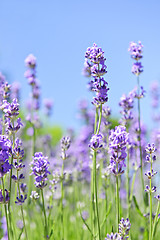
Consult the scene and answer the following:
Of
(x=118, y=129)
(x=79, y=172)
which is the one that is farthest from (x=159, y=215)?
(x=79, y=172)

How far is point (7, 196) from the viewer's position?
6.27ft

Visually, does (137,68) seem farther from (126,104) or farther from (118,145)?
(118,145)

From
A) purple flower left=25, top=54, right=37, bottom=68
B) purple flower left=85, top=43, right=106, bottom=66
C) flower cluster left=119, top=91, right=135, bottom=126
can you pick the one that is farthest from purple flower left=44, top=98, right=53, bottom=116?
purple flower left=85, top=43, right=106, bottom=66

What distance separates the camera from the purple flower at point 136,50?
2.86 metres

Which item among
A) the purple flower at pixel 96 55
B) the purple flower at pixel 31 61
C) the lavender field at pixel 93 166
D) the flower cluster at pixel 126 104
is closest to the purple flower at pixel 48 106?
the lavender field at pixel 93 166

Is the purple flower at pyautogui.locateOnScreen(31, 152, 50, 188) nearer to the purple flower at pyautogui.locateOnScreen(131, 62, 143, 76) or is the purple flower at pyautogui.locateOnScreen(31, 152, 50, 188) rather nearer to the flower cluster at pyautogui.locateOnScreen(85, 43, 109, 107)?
the flower cluster at pyautogui.locateOnScreen(85, 43, 109, 107)

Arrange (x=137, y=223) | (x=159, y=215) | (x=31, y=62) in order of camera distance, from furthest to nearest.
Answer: (x=137, y=223), (x=31, y=62), (x=159, y=215)

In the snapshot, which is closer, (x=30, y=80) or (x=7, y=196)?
(x=7, y=196)

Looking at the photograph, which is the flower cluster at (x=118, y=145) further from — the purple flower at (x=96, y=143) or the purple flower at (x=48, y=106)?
the purple flower at (x=48, y=106)

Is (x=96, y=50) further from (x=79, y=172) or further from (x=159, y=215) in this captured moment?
(x=79, y=172)

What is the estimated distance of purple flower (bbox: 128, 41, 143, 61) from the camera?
9.38 ft

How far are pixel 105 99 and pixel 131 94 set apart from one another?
3.19 ft

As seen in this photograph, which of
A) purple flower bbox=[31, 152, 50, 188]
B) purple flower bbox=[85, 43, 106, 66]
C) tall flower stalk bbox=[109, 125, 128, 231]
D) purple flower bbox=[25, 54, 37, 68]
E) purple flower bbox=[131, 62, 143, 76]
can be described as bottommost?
→ purple flower bbox=[31, 152, 50, 188]

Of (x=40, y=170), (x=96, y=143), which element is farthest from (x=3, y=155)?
(x=96, y=143)
